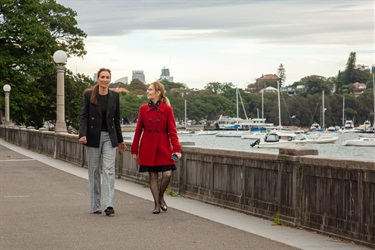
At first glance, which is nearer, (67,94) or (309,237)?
(309,237)

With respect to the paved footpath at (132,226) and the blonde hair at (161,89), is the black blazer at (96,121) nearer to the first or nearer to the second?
the blonde hair at (161,89)

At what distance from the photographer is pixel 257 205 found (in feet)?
38.3

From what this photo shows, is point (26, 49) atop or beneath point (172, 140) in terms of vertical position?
atop

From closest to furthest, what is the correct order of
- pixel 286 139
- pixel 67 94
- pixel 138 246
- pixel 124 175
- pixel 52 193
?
1. pixel 138 246
2. pixel 52 193
3. pixel 124 175
4. pixel 67 94
5. pixel 286 139

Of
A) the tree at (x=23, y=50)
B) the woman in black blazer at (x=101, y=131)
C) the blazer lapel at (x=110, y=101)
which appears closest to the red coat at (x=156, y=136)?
the woman in black blazer at (x=101, y=131)

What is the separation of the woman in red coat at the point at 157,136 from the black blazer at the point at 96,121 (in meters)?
0.32

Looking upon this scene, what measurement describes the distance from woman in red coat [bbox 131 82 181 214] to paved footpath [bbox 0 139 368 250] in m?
0.70

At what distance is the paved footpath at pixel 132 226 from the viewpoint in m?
9.30

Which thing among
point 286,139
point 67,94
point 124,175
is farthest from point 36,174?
point 286,139

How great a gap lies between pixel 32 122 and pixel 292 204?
65.7m

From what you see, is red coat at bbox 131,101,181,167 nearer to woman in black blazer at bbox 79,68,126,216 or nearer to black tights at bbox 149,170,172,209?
black tights at bbox 149,170,172,209

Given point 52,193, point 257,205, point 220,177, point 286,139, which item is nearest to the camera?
point 257,205

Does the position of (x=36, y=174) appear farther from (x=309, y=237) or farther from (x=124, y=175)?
(x=309, y=237)

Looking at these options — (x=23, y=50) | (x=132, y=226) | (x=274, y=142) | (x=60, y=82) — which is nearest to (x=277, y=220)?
(x=132, y=226)
